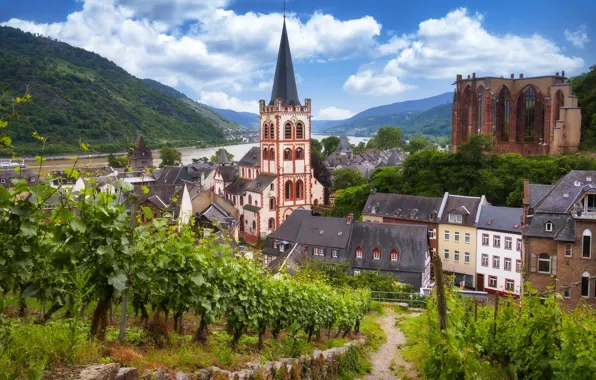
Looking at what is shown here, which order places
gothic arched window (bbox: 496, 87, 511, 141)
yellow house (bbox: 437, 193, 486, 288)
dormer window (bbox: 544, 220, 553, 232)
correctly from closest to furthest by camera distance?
1. dormer window (bbox: 544, 220, 553, 232)
2. yellow house (bbox: 437, 193, 486, 288)
3. gothic arched window (bbox: 496, 87, 511, 141)

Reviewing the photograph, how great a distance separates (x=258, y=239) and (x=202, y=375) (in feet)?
162

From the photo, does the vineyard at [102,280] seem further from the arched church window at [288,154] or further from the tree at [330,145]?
the tree at [330,145]

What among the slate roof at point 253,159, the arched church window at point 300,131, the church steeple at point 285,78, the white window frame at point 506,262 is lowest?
the white window frame at point 506,262

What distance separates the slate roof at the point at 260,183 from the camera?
56019 millimetres

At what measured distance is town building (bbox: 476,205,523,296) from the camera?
37.7 meters

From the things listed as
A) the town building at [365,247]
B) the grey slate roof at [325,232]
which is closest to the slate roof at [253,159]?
the grey slate roof at [325,232]

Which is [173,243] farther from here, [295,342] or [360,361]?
[360,361]

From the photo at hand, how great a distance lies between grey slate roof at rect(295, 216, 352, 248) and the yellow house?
29.3ft

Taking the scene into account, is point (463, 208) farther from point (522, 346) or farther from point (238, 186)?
point (522, 346)

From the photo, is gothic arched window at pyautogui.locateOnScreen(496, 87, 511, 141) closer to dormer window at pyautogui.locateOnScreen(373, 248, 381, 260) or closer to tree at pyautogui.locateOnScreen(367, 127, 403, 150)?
dormer window at pyautogui.locateOnScreen(373, 248, 381, 260)

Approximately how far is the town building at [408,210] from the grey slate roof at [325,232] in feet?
25.7

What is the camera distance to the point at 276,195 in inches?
2217

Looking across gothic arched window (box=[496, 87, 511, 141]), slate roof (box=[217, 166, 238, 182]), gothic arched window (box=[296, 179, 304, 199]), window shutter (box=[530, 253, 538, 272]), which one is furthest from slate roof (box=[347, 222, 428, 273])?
slate roof (box=[217, 166, 238, 182])

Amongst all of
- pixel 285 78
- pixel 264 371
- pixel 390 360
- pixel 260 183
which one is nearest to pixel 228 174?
pixel 260 183
